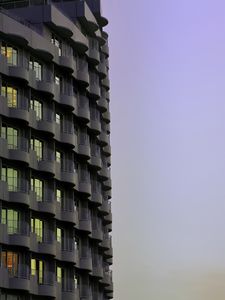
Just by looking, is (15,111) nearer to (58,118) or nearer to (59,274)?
(58,118)

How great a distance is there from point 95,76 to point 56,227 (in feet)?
71.2

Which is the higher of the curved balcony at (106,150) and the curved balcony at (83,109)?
the curved balcony at (83,109)

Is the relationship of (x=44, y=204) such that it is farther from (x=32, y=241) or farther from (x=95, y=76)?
(x=95, y=76)

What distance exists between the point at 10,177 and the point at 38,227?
594 centimetres

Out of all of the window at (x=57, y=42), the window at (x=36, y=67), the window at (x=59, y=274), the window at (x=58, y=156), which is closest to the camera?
the window at (x=59, y=274)

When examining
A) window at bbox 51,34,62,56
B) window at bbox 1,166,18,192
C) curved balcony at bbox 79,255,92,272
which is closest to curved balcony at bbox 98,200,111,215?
curved balcony at bbox 79,255,92,272

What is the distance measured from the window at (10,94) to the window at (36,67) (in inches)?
160

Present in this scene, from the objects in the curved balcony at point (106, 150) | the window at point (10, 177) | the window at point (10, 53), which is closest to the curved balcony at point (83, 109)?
the curved balcony at point (106, 150)

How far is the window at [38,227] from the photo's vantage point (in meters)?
64.6

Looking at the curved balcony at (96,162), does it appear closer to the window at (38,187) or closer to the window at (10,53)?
the window at (38,187)

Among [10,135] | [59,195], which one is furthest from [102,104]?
[10,135]

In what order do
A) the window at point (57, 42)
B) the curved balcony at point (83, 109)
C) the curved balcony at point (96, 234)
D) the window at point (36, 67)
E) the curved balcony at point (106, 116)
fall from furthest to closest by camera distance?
1. the curved balcony at point (106, 116)
2. the curved balcony at point (96, 234)
3. the curved balcony at point (83, 109)
4. the window at point (57, 42)
5. the window at point (36, 67)

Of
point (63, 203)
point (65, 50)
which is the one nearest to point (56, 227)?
point (63, 203)

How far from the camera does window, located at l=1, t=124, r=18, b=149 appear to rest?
2508 inches
